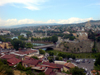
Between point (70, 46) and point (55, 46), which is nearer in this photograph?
point (70, 46)

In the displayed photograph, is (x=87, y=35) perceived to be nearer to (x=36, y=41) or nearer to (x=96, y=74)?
(x=36, y=41)

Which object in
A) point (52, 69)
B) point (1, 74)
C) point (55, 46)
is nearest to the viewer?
point (1, 74)

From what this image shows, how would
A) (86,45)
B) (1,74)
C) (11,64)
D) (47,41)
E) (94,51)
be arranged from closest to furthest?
(1,74) → (11,64) → (94,51) → (86,45) → (47,41)

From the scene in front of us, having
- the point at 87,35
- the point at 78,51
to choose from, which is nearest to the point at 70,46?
the point at 78,51

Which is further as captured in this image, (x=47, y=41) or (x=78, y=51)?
(x=47, y=41)

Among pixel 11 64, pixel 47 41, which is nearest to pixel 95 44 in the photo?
pixel 47 41

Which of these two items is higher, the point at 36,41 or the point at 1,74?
the point at 1,74

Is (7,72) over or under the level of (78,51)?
over

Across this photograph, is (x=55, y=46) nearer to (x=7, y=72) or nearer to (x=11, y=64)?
(x=11, y=64)

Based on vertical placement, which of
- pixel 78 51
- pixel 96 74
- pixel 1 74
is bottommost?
pixel 78 51
